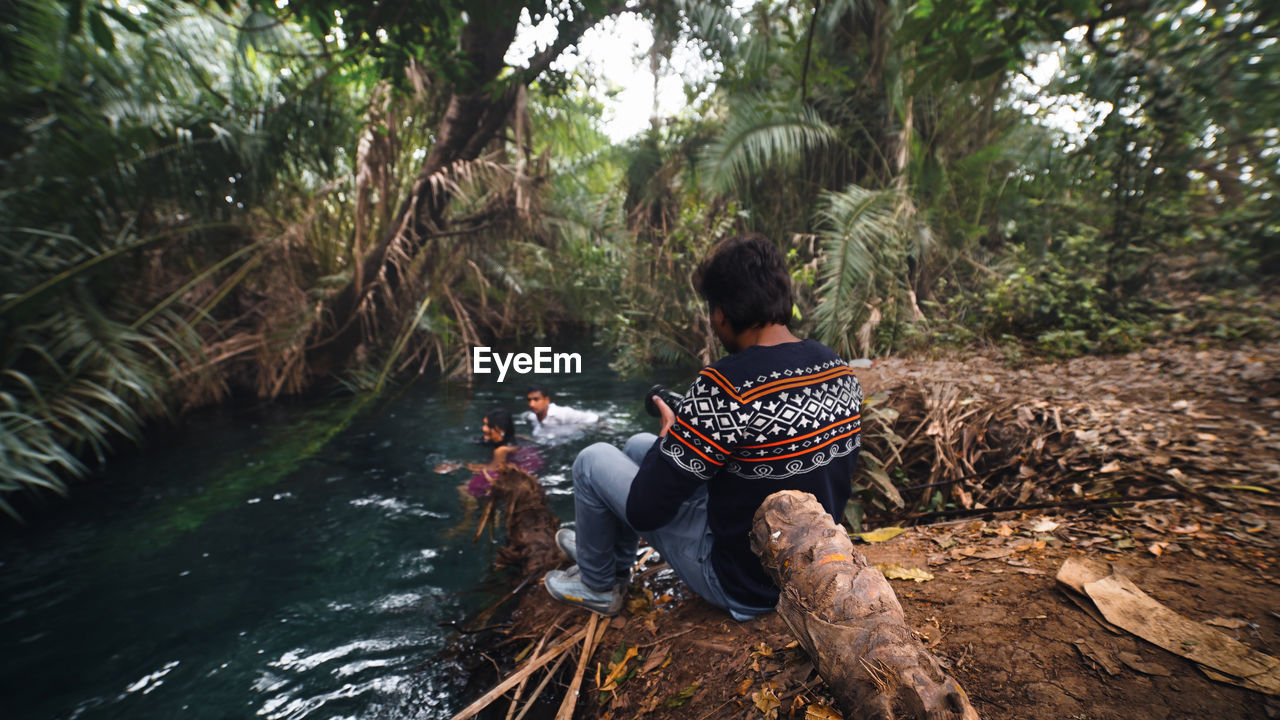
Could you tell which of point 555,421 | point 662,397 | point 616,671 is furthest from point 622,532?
point 555,421

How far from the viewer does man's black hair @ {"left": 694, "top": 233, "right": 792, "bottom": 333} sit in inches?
62.5

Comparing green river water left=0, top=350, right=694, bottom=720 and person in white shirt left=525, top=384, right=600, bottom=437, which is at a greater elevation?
person in white shirt left=525, top=384, right=600, bottom=437

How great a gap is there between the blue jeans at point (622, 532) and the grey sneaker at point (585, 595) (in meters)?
0.04

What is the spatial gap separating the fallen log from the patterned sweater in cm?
19

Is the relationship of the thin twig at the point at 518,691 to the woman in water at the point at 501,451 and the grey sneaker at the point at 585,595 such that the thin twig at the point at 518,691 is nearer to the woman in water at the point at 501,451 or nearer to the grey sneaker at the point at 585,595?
the grey sneaker at the point at 585,595

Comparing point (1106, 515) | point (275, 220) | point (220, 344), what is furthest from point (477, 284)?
point (1106, 515)

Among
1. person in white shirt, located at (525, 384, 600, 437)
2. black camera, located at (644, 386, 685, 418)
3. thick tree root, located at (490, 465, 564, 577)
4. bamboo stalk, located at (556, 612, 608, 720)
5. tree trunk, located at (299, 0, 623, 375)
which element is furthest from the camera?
person in white shirt, located at (525, 384, 600, 437)

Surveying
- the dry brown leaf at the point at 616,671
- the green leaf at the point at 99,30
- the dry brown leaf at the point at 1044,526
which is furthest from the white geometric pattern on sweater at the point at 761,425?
the green leaf at the point at 99,30

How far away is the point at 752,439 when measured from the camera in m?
1.53

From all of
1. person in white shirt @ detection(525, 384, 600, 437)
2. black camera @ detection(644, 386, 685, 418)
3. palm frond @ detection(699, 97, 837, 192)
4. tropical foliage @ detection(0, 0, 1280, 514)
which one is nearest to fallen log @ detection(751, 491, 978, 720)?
black camera @ detection(644, 386, 685, 418)

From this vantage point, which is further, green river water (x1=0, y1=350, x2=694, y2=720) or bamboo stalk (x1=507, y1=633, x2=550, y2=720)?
green river water (x1=0, y1=350, x2=694, y2=720)

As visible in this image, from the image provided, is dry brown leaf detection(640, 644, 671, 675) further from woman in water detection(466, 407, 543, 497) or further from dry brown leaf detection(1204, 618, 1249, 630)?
woman in water detection(466, 407, 543, 497)

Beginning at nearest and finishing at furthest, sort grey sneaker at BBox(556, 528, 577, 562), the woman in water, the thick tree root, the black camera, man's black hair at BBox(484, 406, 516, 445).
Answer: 1. the black camera
2. grey sneaker at BBox(556, 528, 577, 562)
3. the thick tree root
4. the woman in water
5. man's black hair at BBox(484, 406, 516, 445)

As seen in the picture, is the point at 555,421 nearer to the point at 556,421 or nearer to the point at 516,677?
the point at 556,421
